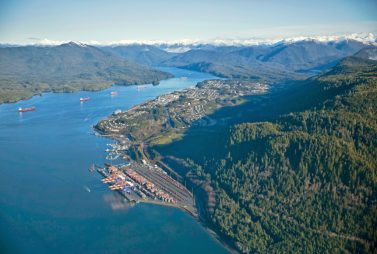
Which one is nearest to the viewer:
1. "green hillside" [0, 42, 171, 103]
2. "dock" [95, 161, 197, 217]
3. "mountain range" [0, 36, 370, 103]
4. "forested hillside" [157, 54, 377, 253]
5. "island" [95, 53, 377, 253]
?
"forested hillside" [157, 54, 377, 253]

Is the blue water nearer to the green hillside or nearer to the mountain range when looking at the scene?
the green hillside

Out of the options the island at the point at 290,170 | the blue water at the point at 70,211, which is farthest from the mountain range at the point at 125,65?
the island at the point at 290,170

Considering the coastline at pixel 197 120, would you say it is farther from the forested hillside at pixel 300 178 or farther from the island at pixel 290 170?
the forested hillside at pixel 300 178

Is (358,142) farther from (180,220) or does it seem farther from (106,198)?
(106,198)

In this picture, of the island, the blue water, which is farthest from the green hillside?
the island

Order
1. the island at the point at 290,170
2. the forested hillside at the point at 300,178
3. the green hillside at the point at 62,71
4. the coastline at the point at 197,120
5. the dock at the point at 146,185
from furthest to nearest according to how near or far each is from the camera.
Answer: the green hillside at the point at 62,71, the dock at the point at 146,185, the coastline at the point at 197,120, the island at the point at 290,170, the forested hillside at the point at 300,178

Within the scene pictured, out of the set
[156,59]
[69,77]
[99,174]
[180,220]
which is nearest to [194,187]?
[180,220]
